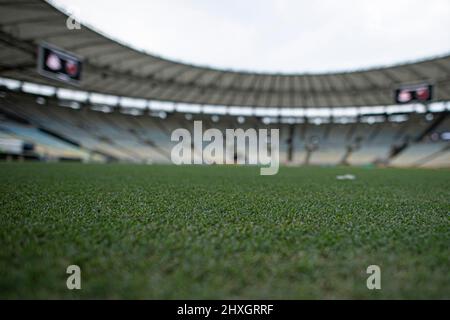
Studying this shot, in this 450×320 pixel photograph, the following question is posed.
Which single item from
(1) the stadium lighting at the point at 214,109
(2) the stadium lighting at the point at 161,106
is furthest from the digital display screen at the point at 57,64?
(1) the stadium lighting at the point at 214,109

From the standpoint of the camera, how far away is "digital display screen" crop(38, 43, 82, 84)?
10.5 metres

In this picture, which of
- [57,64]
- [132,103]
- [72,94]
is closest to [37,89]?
[72,94]

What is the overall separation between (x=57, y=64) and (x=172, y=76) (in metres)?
10.7

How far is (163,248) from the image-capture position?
0.99 metres

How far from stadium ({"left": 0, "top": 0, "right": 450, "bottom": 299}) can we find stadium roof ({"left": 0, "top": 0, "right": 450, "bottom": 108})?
5.2 inches

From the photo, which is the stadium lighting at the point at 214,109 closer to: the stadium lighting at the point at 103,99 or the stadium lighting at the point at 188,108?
the stadium lighting at the point at 188,108

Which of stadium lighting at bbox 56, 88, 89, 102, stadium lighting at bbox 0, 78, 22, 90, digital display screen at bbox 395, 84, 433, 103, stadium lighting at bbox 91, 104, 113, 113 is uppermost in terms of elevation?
stadium lighting at bbox 56, 88, 89, 102

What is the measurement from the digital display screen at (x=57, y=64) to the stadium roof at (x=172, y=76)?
5.16ft

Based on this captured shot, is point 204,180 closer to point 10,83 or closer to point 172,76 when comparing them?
point 172,76

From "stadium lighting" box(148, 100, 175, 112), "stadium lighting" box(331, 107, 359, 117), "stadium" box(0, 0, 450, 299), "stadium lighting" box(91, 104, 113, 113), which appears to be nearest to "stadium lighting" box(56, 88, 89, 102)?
"stadium" box(0, 0, 450, 299)

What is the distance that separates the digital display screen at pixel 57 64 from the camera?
1055cm

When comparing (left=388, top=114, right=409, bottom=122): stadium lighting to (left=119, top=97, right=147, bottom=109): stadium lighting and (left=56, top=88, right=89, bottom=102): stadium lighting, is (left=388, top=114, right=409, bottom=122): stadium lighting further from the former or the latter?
(left=56, top=88, right=89, bottom=102): stadium lighting

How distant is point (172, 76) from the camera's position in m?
21.1
